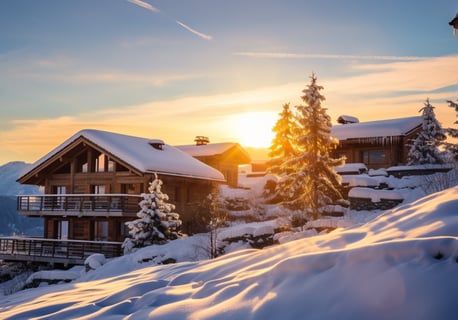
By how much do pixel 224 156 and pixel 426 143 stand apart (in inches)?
737

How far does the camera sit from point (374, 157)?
120 ft

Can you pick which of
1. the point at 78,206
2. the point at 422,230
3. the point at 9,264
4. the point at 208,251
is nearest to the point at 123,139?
the point at 78,206

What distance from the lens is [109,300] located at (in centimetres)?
668

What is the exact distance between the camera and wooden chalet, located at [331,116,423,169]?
35.1 metres

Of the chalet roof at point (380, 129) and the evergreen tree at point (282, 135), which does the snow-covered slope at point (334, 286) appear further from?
the evergreen tree at point (282, 135)

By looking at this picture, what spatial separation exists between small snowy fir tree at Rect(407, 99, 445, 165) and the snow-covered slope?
1123 inches

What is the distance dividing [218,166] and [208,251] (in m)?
23.7

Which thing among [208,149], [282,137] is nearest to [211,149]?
[208,149]

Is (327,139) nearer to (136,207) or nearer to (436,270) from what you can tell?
(136,207)

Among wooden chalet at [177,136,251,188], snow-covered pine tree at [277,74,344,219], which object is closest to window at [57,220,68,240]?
wooden chalet at [177,136,251,188]

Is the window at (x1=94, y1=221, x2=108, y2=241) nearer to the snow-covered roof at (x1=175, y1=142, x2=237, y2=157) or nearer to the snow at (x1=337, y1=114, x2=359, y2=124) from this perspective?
the snow-covered roof at (x1=175, y1=142, x2=237, y2=157)

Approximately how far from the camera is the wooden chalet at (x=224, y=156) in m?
42.1

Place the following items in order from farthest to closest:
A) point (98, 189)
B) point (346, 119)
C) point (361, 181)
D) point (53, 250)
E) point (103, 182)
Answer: point (346, 119), point (98, 189), point (103, 182), point (361, 181), point (53, 250)

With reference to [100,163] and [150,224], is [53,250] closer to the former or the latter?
[100,163]
